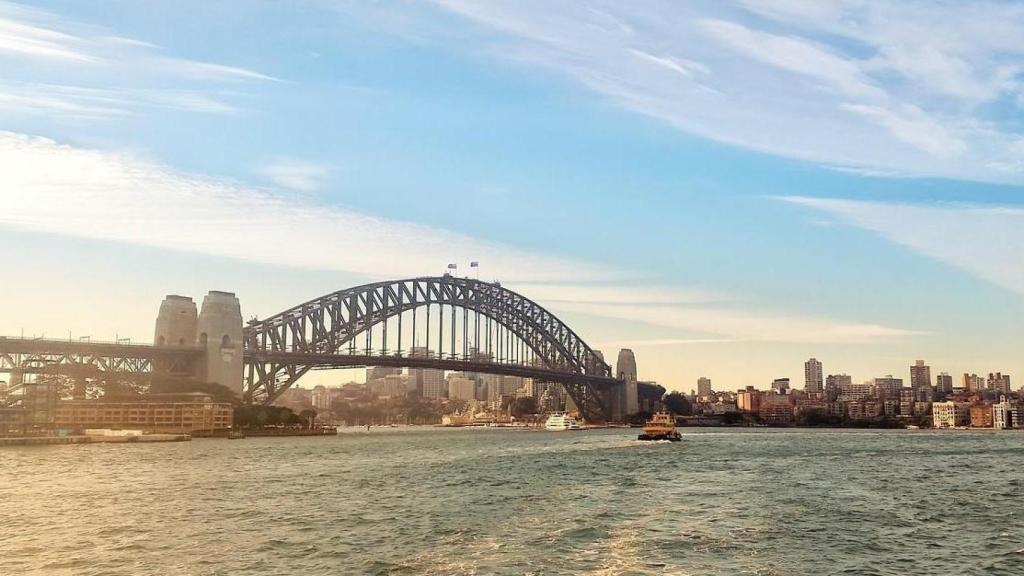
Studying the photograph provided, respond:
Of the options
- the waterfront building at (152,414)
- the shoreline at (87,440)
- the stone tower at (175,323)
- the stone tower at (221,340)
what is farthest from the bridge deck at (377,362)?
the shoreline at (87,440)

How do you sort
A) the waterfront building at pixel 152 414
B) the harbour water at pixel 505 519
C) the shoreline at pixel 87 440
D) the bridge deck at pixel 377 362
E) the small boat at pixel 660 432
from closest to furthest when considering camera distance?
the harbour water at pixel 505 519 → the shoreline at pixel 87 440 → the waterfront building at pixel 152 414 → the small boat at pixel 660 432 → the bridge deck at pixel 377 362

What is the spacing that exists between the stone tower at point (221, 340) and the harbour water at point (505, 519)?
182 ft

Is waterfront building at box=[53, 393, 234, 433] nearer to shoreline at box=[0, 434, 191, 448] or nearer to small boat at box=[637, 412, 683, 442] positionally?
shoreline at box=[0, 434, 191, 448]

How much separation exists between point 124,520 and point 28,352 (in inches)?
3202

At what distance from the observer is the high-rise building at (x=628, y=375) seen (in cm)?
19100

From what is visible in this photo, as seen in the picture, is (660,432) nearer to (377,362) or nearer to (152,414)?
(377,362)

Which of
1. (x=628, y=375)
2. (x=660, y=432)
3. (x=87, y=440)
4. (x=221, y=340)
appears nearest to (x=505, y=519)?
(x=87, y=440)

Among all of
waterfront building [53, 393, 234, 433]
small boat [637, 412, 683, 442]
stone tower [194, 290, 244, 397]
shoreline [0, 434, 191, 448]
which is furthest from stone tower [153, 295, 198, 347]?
small boat [637, 412, 683, 442]

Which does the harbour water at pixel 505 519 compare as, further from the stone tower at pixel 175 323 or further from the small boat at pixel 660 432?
the stone tower at pixel 175 323

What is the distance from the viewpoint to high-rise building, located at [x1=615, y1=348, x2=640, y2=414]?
19100cm

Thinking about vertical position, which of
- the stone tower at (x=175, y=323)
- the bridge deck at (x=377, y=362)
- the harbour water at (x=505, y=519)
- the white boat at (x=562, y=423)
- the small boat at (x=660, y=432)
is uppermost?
the stone tower at (x=175, y=323)

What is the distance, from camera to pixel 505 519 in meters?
31.6

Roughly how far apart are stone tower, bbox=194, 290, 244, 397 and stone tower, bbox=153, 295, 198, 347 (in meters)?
1.66

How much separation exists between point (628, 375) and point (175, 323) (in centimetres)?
10255
